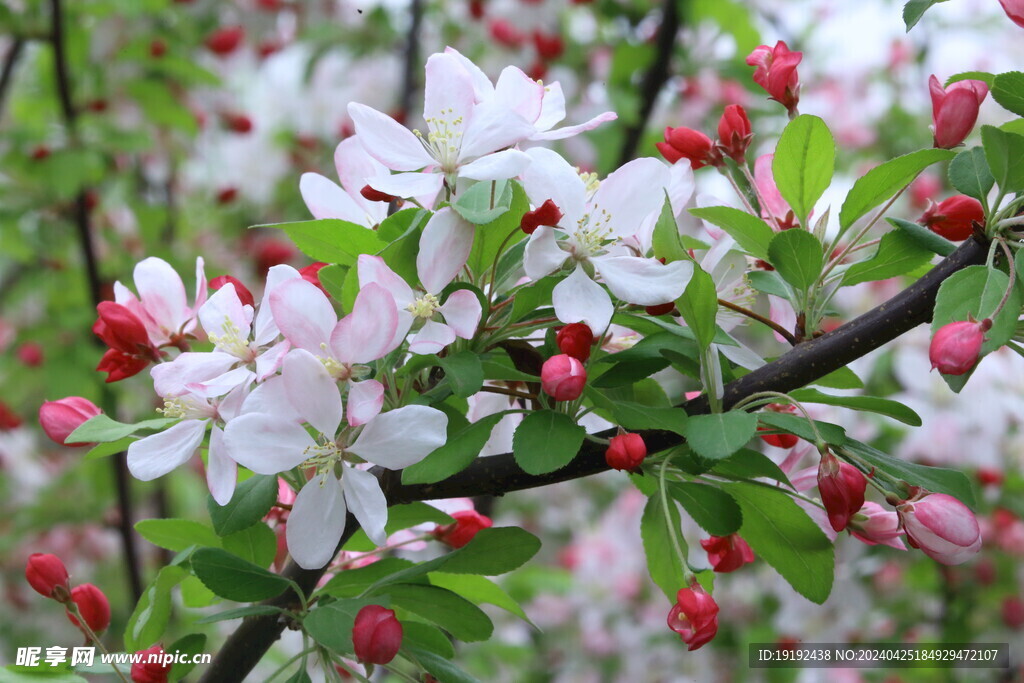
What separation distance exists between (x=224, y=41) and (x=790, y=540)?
2671 millimetres

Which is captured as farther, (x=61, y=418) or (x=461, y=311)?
(x=61, y=418)

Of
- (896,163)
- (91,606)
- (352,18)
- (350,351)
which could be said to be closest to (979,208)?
(896,163)

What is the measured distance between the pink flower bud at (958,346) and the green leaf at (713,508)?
21cm

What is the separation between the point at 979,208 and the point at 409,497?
53 centimetres

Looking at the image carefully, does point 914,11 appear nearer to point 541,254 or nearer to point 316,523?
point 541,254

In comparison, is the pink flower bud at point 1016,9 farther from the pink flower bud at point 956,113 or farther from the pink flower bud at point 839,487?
the pink flower bud at point 839,487

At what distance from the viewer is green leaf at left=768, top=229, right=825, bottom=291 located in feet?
2.43

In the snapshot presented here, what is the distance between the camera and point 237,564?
797 mm

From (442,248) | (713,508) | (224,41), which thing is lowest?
(224,41)

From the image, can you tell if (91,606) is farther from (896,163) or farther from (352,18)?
(352,18)

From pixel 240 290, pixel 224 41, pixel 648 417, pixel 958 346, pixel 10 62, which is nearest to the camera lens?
pixel 958 346

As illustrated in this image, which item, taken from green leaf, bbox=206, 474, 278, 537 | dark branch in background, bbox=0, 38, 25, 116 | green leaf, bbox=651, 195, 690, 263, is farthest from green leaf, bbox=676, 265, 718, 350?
dark branch in background, bbox=0, 38, 25, 116

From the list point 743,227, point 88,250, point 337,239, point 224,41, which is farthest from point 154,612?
point 224,41

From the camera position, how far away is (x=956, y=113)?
78 cm
